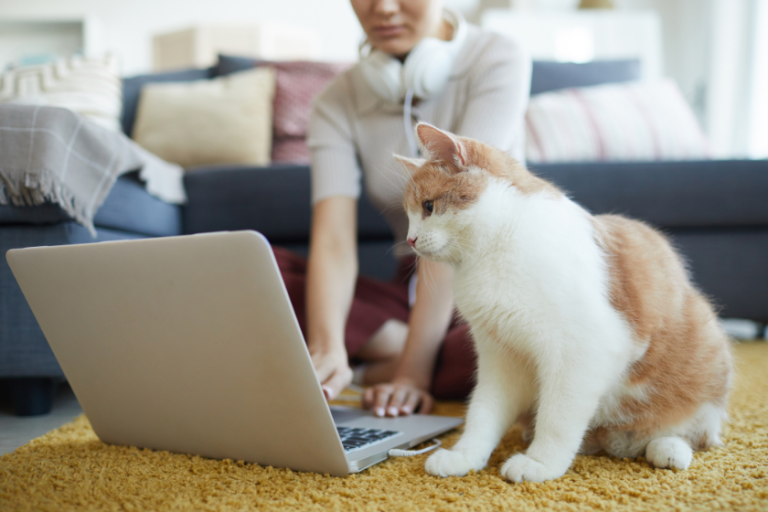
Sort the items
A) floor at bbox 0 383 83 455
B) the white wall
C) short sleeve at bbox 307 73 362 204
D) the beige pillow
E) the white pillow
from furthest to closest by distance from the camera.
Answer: the white wall, the beige pillow, the white pillow, short sleeve at bbox 307 73 362 204, floor at bbox 0 383 83 455

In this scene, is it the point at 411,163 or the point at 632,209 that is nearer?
the point at 411,163

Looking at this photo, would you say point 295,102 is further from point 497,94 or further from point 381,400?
point 381,400

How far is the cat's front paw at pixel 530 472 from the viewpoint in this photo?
0.64 metres

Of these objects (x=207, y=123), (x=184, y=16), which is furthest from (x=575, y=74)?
(x=184, y=16)

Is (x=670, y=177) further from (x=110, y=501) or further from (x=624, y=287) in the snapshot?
(x=110, y=501)

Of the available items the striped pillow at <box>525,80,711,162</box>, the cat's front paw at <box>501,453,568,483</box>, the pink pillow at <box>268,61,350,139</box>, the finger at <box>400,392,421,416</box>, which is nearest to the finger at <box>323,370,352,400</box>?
the finger at <box>400,392,421,416</box>

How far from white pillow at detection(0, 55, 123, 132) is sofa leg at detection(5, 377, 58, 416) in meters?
1.08

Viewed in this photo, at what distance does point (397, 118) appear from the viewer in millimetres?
1254

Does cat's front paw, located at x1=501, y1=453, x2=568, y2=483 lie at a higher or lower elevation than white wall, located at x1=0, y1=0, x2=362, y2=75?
lower

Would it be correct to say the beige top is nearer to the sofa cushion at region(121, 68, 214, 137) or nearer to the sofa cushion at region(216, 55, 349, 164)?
the sofa cushion at region(216, 55, 349, 164)

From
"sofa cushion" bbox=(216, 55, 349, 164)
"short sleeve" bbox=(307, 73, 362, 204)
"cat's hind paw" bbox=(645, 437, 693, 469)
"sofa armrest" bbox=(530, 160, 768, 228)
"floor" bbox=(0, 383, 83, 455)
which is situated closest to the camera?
"cat's hind paw" bbox=(645, 437, 693, 469)

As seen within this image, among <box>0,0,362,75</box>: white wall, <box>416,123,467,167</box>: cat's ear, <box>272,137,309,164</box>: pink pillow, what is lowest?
<box>272,137,309,164</box>: pink pillow

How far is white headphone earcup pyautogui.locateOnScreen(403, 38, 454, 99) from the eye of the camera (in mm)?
1118

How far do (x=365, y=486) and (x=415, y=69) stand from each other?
83cm
